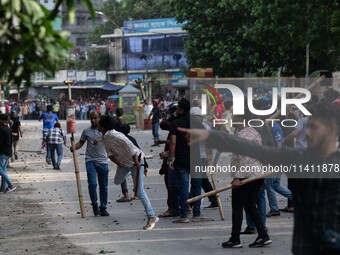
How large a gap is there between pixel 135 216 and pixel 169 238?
108 inches

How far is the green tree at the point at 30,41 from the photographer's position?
5605 mm

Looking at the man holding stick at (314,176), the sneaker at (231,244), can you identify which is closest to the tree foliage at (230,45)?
the sneaker at (231,244)

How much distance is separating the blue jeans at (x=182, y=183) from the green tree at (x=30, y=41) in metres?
9.71

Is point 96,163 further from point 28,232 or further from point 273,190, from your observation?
point 273,190

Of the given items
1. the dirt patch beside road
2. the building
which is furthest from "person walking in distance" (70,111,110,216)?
the building

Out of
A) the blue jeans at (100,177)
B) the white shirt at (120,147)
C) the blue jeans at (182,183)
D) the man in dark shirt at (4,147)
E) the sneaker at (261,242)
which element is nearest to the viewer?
the sneaker at (261,242)

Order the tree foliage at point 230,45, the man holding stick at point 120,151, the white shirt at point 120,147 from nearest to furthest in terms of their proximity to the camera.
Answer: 1. the man holding stick at point 120,151
2. the white shirt at point 120,147
3. the tree foliage at point 230,45

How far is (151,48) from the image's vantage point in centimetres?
10819

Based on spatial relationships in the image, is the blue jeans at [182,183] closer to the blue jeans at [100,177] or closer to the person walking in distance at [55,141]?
the blue jeans at [100,177]

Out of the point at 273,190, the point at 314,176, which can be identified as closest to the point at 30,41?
the point at 314,176

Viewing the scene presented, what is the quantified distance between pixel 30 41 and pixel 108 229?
9.60 m

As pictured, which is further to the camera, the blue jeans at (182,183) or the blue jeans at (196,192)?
the blue jeans at (196,192)

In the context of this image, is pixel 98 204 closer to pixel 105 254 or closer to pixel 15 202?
pixel 15 202

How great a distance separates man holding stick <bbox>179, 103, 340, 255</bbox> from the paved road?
5.18 m
